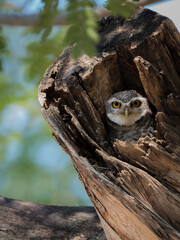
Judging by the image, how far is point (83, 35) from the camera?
1588 millimetres

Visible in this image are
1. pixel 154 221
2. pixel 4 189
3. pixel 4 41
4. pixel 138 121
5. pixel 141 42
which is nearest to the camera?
pixel 4 41

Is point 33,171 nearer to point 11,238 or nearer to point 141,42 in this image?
Result: point 11,238

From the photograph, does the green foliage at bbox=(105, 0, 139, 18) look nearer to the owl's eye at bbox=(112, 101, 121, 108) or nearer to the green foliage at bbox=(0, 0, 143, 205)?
the green foliage at bbox=(0, 0, 143, 205)

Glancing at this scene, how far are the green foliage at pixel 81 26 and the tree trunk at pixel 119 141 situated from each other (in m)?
1.16

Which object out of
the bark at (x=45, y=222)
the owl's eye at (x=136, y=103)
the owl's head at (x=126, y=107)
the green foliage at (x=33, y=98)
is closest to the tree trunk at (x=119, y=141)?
the owl's head at (x=126, y=107)

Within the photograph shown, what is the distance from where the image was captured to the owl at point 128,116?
432 cm

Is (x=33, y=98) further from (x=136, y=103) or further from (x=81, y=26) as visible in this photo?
(x=81, y=26)

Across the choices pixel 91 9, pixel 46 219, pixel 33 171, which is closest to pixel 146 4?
pixel 91 9

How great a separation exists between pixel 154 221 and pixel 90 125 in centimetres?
138

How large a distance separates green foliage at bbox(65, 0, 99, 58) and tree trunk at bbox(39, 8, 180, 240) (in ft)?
3.82

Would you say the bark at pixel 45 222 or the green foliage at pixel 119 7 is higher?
the green foliage at pixel 119 7

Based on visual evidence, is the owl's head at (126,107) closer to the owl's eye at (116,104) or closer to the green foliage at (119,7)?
the owl's eye at (116,104)

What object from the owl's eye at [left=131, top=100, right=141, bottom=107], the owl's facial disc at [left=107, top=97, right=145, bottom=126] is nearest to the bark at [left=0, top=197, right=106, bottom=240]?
the owl's facial disc at [left=107, top=97, right=145, bottom=126]

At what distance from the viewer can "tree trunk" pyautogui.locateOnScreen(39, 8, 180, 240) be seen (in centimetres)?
263
